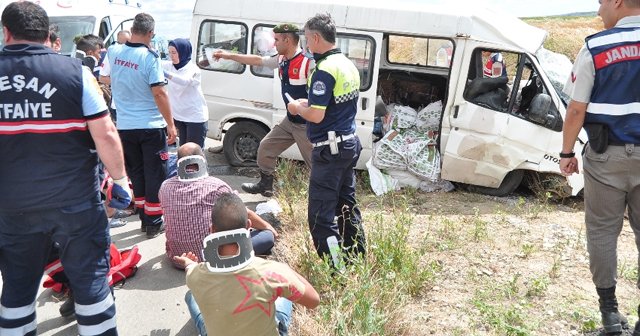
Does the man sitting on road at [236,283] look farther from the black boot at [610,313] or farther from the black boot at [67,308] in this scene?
the black boot at [610,313]

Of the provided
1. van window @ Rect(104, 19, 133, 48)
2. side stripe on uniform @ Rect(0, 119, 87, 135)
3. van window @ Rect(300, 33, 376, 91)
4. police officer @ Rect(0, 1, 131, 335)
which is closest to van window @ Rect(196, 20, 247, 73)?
van window @ Rect(300, 33, 376, 91)

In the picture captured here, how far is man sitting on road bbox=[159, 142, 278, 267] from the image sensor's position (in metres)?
3.82

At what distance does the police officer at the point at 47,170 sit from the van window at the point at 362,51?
13.4ft

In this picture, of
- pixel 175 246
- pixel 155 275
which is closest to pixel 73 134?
pixel 175 246

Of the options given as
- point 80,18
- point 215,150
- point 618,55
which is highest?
point 618,55

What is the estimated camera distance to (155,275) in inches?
168

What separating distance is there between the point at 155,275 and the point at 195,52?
149 inches

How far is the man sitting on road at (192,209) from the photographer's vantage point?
382 centimetres

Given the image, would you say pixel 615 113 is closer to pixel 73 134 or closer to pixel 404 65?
pixel 73 134

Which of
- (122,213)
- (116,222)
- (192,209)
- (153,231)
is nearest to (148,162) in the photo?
(153,231)

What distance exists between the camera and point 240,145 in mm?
7398

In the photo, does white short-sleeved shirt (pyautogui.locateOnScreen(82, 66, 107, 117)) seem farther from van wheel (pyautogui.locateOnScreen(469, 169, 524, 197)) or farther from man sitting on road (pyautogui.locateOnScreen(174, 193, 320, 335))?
van wheel (pyautogui.locateOnScreen(469, 169, 524, 197))

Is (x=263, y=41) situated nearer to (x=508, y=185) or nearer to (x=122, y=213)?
(x=122, y=213)

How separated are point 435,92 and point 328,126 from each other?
404cm
